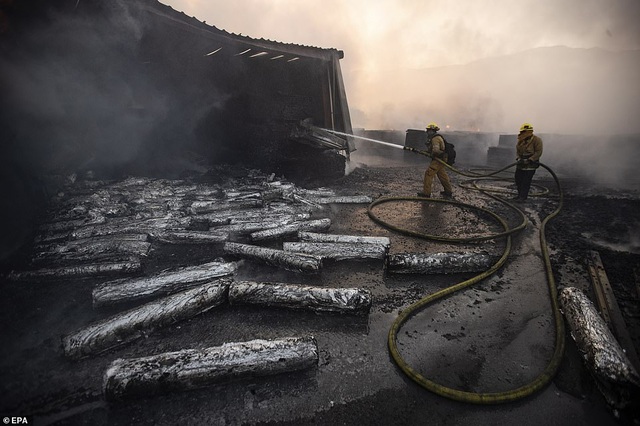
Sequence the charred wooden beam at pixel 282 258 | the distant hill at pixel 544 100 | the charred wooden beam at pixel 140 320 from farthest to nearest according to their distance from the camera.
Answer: the distant hill at pixel 544 100
the charred wooden beam at pixel 282 258
the charred wooden beam at pixel 140 320

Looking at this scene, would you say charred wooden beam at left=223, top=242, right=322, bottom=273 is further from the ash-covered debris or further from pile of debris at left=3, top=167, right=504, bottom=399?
the ash-covered debris

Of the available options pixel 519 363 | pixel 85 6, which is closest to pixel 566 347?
pixel 519 363

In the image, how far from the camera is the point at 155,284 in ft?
9.81

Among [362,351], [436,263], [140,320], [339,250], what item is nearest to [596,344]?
[436,263]

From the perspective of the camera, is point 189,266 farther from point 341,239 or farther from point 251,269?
point 341,239

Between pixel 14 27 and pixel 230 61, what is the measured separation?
4.76 metres

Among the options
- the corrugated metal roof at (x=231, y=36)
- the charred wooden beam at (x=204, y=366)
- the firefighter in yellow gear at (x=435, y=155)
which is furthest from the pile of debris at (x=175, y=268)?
the corrugated metal roof at (x=231, y=36)

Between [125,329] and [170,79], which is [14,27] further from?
[125,329]

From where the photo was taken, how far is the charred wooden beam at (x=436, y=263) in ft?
11.8

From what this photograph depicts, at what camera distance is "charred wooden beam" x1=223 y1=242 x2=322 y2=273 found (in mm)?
3540

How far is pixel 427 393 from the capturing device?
6.97 ft

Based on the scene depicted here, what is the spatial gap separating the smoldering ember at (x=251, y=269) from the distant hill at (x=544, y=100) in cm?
1699

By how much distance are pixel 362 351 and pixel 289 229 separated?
2493 mm

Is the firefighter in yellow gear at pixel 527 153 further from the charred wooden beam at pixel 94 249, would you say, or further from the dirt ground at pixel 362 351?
the charred wooden beam at pixel 94 249
